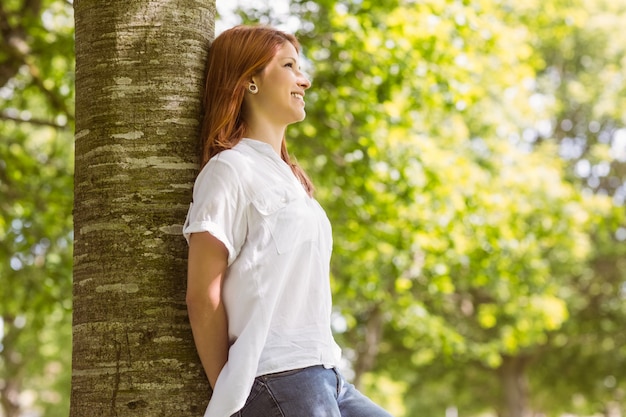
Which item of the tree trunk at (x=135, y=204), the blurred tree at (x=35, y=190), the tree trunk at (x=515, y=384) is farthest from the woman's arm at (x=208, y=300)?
the tree trunk at (x=515, y=384)

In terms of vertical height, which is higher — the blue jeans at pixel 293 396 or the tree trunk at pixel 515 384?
the blue jeans at pixel 293 396

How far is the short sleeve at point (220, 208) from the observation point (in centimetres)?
265

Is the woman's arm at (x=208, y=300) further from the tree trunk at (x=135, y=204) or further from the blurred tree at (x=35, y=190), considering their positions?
the blurred tree at (x=35, y=190)

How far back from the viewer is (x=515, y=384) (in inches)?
1092

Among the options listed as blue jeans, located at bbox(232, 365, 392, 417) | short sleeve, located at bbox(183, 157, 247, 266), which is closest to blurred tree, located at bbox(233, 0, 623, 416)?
Result: short sleeve, located at bbox(183, 157, 247, 266)

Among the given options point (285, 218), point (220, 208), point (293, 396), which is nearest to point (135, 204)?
point (220, 208)

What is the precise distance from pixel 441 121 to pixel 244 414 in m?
16.2

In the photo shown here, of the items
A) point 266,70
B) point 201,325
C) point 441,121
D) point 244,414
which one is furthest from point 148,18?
point 441,121

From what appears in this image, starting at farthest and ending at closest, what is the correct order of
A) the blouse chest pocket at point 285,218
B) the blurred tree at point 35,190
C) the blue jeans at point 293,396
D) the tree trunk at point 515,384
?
the tree trunk at point 515,384, the blurred tree at point 35,190, the blouse chest pocket at point 285,218, the blue jeans at point 293,396

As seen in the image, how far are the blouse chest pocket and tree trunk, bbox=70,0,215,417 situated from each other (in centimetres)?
35

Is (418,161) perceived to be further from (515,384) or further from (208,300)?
(515,384)

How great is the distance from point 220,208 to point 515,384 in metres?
26.4

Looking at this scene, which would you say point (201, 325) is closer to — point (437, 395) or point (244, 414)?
point (244, 414)

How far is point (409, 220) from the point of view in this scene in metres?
9.93
